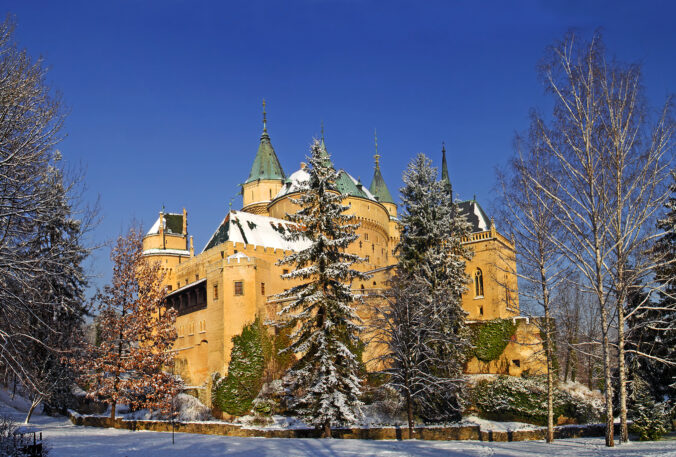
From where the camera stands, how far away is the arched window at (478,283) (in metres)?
40.5

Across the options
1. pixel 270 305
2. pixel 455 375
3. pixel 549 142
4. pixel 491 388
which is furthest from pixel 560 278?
pixel 270 305

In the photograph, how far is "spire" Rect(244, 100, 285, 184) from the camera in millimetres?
61062

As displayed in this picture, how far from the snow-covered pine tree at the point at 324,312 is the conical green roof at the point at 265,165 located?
36.2m

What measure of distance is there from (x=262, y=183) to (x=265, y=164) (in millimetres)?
2539

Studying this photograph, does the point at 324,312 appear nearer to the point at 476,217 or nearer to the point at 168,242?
the point at 476,217

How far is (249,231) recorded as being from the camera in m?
44.0

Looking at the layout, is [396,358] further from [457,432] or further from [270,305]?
[270,305]

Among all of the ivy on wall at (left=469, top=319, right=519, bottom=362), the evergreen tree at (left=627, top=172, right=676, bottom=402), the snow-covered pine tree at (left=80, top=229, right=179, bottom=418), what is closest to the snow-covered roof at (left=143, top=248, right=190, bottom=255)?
the snow-covered pine tree at (left=80, top=229, right=179, bottom=418)

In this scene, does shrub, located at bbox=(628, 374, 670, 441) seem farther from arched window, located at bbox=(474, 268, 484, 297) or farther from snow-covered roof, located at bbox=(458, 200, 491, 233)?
snow-covered roof, located at bbox=(458, 200, 491, 233)

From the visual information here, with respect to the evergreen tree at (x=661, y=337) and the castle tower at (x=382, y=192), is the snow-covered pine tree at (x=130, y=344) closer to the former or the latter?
the evergreen tree at (x=661, y=337)

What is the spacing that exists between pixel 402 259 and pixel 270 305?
381 inches

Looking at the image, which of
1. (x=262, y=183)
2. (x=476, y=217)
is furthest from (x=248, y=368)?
(x=262, y=183)

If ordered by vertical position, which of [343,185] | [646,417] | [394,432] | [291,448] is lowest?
[394,432]

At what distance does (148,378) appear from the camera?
2725 centimetres
